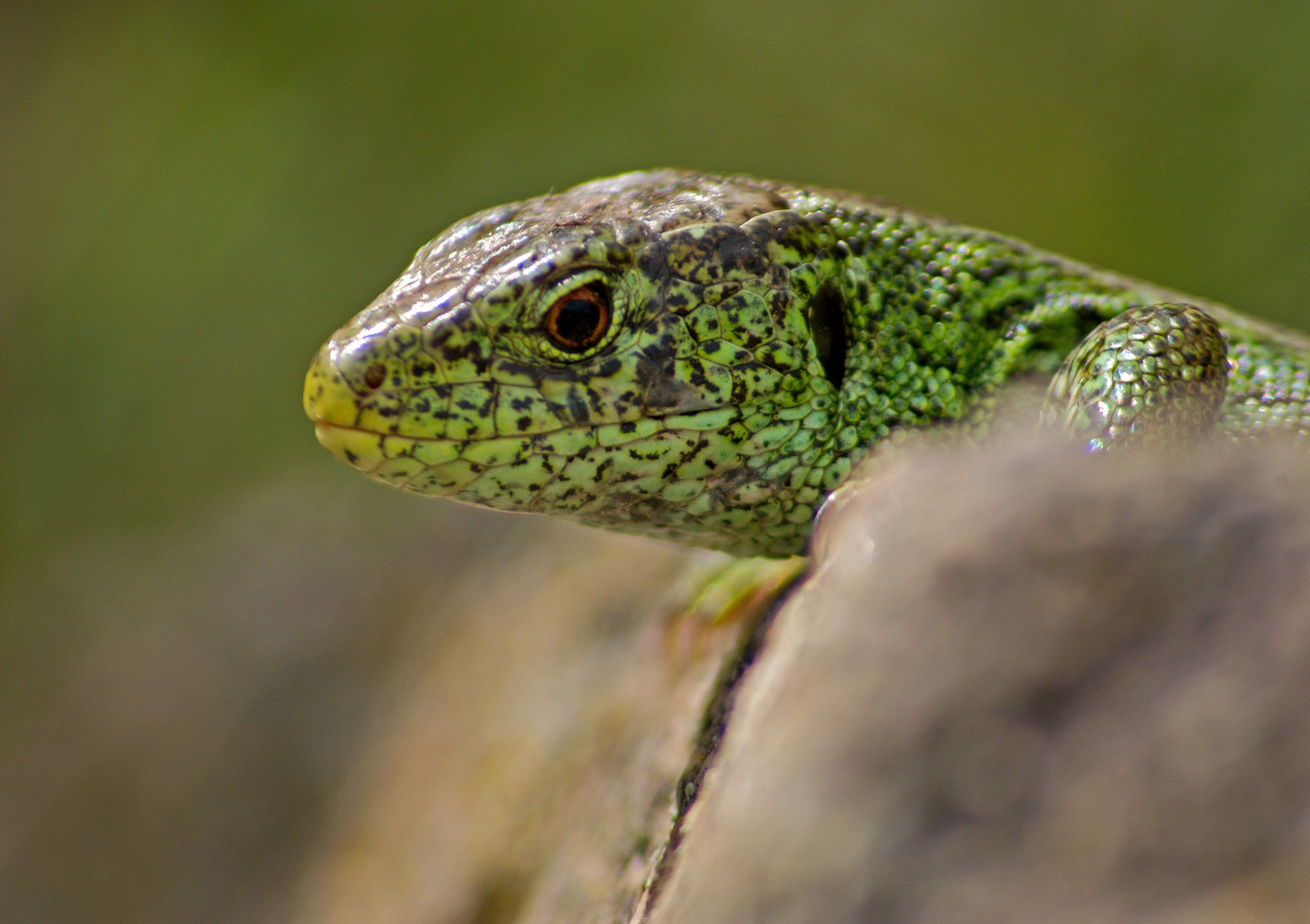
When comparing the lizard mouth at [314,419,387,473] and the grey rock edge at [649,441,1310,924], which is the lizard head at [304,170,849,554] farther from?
the grey rock edge at [649,441,1310,924]

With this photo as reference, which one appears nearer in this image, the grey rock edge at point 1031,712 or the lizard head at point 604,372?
the grey rock edge at point 1031,712

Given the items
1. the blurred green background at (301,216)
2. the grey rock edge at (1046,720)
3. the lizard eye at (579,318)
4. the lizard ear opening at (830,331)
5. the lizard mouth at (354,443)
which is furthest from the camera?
the blurred green background at (301,216)

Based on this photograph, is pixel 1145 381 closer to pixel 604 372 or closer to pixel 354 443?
pixel 604 372

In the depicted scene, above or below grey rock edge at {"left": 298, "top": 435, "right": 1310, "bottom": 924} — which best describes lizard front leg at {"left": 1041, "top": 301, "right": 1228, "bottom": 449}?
above

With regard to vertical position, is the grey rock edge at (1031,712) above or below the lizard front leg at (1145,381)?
below

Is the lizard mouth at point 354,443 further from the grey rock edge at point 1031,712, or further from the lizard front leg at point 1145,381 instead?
the lizard front leg at point 1145,381

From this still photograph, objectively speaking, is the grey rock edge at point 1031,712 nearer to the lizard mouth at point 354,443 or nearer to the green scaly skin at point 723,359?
the green scaly skin at point 723,359

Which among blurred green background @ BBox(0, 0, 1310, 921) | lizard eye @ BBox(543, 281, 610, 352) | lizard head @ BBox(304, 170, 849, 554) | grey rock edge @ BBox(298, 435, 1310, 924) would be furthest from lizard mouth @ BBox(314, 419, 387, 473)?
blurred green background @ BBox(0, 0, 1310, 921)

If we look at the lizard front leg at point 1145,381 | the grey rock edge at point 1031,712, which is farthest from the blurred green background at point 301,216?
the grey rock edge at point 1031,712

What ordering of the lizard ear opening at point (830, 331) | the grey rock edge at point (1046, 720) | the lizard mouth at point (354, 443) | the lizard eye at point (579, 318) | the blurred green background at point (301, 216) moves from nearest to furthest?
the grey rock edge at point (1046, 720) → the lizard mouth at point (354, 443) → the lizard eye at point (579, 318) → the lizard ear opening at point (830, 331) → the blurred green background at point (301, 216)
